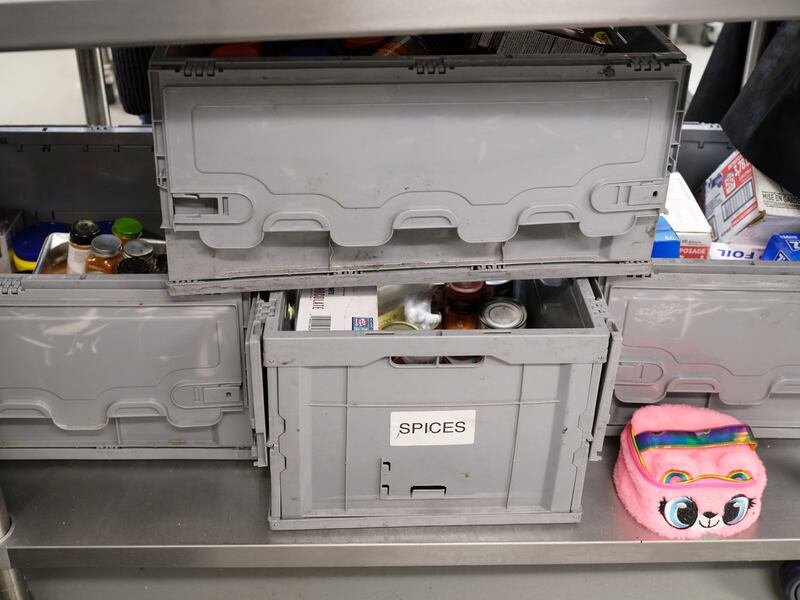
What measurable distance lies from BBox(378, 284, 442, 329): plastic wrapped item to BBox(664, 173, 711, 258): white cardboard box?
0.43 metres

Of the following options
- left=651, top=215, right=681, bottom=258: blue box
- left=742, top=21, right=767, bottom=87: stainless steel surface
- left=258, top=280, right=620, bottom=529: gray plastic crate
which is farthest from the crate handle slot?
left=742, top=21, right=767, bottom=87: stainless steel surface

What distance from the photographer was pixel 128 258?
4.49 ft

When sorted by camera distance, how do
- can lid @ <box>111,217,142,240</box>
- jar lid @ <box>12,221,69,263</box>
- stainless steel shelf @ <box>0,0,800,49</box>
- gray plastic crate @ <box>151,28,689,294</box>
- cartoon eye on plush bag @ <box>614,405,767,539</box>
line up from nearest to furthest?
stainless steel shelf @ <box>0,0,800,49</box> < gray plastic crate @ <box>151,28,689,294</box> < cartoon eye on plush bag @ <box>614,405,767,539</box> < can lid @ <box>111,217,142,240</box> < jar lid @ <box>12,221,69,263</box>

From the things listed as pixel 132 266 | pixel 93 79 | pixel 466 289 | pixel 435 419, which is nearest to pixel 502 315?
pixel 466 289

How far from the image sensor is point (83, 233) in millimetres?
1388

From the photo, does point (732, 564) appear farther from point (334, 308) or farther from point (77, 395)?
point (77, 395)

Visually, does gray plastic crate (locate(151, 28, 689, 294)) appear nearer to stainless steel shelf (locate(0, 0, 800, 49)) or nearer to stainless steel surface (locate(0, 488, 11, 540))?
stainless steel shelf (locate(0, 0, 800, 49))

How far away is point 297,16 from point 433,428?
610 mm

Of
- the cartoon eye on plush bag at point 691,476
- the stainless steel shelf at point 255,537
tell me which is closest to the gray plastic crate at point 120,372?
the stainless steel shelf at point 255,537

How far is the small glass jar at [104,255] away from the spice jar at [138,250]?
0.04 feet

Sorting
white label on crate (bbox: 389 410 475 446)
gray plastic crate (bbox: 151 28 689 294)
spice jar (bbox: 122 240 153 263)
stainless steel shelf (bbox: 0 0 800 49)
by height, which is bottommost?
white label on crate (bbox: 389 410 475 446)

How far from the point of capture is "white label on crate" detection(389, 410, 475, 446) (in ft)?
4.14

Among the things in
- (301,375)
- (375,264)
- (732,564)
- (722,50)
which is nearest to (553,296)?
(375,264)

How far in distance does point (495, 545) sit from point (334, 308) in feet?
1.43
